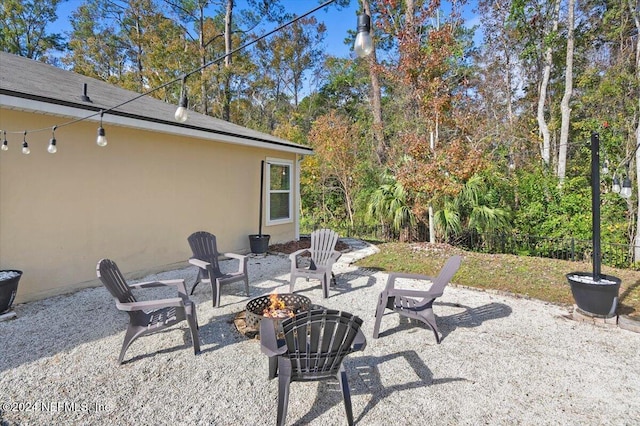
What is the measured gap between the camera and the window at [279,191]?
8.50 meters

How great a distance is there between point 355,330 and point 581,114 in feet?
50.8

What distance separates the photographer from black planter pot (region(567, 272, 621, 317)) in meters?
3.73

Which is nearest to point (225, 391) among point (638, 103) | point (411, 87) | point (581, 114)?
point (411, 87)

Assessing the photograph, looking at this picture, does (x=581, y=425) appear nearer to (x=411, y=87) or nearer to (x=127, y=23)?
(x=411, y=87)

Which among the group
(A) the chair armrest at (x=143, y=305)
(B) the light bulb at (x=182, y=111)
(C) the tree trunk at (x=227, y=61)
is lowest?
(A) the chair armrest at (x=143, y=305)

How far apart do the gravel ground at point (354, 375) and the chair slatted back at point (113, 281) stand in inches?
21.1

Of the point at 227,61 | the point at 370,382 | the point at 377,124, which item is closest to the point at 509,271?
the point at 370,382

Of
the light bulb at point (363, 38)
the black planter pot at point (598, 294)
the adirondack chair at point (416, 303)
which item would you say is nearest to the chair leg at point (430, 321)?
the adirondack chair at point (416, 303)

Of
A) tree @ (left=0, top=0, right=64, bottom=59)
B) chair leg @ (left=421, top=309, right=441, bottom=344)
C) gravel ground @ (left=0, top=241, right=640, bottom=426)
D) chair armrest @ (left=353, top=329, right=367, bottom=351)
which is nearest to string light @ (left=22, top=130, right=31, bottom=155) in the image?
gravel ground @ (left=0, top=241, right=640, bottom=426)

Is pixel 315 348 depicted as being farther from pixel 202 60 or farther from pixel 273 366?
pixel 202 60

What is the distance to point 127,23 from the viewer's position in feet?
64.3

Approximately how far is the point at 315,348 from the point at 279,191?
676 centimetres

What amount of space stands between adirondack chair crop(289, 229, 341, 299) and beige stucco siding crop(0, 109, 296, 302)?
2.68 m

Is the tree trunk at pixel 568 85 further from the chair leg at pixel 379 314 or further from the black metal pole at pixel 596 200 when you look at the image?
the chair leg at pixel 379 314
